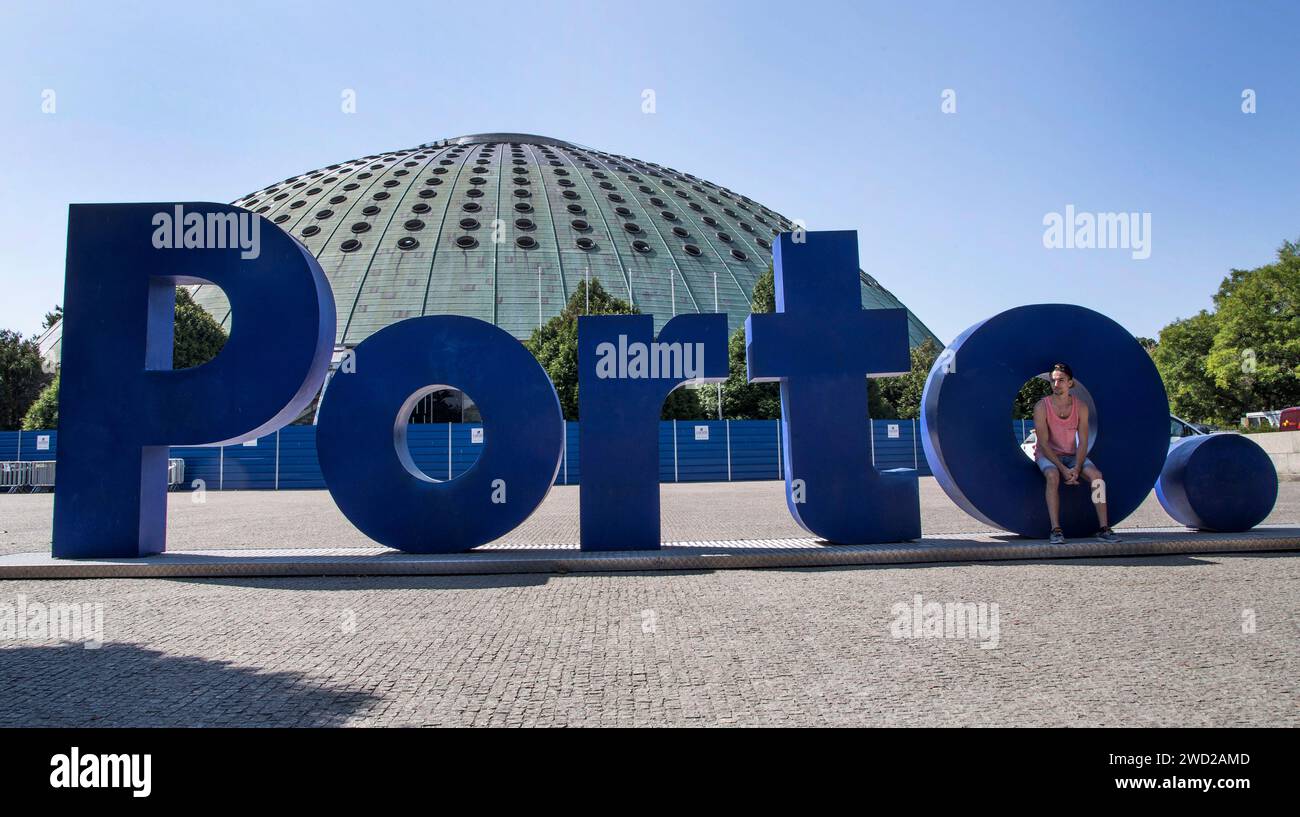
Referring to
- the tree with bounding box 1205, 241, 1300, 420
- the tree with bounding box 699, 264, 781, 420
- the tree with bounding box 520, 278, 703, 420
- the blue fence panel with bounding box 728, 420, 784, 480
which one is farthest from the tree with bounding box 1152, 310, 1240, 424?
the tree with bounding box 520, 278, 703, 420

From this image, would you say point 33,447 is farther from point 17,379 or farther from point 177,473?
point 17,379

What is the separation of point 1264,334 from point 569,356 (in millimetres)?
35074

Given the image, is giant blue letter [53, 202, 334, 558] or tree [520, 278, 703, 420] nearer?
giant blue letter [53, 202, 334, 558]

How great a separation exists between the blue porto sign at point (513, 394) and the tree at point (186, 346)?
37.4 metres

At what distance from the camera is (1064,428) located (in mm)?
9719

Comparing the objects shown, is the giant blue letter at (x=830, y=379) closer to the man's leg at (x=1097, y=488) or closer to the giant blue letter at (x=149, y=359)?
the man's leg at (x=1097, y=488)

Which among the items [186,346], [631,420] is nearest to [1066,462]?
[631,420]

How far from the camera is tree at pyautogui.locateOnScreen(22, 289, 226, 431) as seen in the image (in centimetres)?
4447

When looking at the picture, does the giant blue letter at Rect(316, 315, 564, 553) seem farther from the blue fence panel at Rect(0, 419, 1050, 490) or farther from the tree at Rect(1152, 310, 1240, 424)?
the tree at Rect(1152, 310, 1240, 424)

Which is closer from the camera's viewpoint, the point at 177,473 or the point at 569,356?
the point at 177,473

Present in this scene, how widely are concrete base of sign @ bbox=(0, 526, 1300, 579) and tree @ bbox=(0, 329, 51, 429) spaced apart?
5725 centimetres

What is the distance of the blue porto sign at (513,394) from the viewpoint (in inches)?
372

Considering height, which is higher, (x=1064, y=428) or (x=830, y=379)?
(x=830, y=379)

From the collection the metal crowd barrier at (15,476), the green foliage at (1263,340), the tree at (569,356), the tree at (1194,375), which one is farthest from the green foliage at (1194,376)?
the metal crowd barrier at (15,476)
